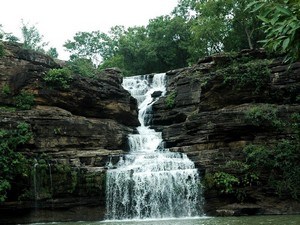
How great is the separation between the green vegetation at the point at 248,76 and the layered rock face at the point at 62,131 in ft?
23.3

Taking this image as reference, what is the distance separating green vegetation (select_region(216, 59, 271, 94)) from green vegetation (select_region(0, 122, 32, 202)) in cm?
1123

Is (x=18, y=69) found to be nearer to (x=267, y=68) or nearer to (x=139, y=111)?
(x=139, y=111)

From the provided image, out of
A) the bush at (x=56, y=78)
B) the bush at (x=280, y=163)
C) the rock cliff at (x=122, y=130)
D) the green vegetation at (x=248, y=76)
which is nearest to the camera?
the bush at (x=280, y=163)

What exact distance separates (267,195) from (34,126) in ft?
39.2

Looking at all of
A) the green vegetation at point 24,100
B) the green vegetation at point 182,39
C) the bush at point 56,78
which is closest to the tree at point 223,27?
the green vegetation at point 182,39

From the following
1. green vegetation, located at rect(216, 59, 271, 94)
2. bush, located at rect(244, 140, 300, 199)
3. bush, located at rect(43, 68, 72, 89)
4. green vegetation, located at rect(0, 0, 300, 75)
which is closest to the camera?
bush, located at rect(244, 140, 300, 199)

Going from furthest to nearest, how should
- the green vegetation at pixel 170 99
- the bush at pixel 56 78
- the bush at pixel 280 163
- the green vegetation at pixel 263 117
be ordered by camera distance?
the green vegetation at pixel 170 99
the bush at pixel 56 78
the green vegetation at pixel 263 117
the bush at pixel 280 163

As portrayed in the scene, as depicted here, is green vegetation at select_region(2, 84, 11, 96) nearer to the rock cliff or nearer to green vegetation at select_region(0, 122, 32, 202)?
the rock cliff

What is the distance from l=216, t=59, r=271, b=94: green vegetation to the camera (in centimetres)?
2092

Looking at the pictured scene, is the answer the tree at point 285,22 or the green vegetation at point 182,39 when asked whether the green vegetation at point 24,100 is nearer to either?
the green vegetation at point 182,39

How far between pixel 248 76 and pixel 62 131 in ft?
35.0

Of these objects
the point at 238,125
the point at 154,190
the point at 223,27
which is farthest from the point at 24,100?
the point at 223,27

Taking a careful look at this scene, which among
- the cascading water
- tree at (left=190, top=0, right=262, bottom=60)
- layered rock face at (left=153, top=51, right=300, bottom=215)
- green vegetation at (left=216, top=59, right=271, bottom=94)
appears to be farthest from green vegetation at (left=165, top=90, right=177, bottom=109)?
tree at (left=190, top=0, right=262, bottom=60)

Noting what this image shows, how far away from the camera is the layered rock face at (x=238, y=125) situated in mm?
17016
